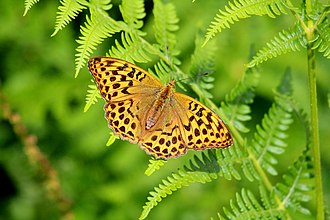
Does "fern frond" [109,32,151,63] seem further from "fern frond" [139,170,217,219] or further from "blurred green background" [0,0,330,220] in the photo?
"blurred green background" [0,0,330,220]

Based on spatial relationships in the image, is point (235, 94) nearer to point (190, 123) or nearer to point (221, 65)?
point (190, 123)

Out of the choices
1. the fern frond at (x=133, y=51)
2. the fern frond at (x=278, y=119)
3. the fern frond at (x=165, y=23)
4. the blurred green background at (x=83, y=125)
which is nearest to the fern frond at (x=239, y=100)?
the fern frond at (x=278, y=119)

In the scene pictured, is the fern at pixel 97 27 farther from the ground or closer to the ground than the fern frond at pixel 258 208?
farther from the ground

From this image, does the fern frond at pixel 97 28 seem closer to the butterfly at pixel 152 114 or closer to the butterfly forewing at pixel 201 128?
the butterfly at pixel 152 114

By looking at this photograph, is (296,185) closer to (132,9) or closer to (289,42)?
(289,42)

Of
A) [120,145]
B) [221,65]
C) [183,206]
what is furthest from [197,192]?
Answer: [221,65]

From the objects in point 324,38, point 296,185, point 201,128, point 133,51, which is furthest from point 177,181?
point 324,38
